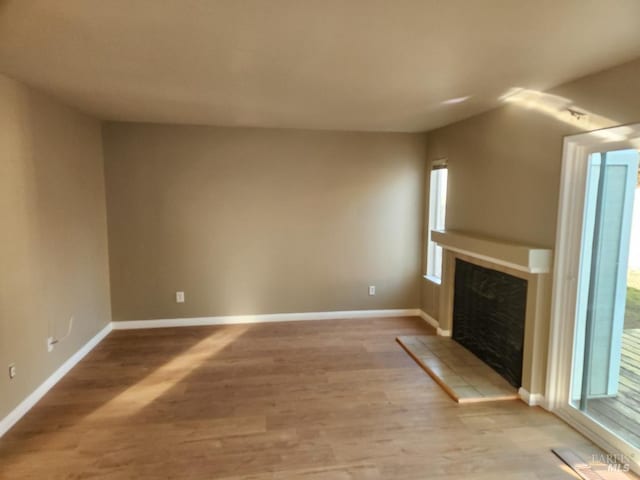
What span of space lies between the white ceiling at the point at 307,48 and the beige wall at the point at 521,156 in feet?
0.50

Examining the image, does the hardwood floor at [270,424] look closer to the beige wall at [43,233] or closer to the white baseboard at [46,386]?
the white baseboard at [46,386]

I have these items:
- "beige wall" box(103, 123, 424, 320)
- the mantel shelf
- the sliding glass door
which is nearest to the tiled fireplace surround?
the mantel shelf

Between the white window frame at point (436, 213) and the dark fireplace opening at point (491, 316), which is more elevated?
the white window frame at point (436, 213)

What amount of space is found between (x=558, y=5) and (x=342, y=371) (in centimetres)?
293

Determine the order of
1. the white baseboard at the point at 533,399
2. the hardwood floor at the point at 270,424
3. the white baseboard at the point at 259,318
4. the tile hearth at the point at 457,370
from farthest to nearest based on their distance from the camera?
the white baseboard at the point at 259,318
the tile hearth at the point at 457,370
the white baseboard at the point at 533,399
the hardwood floor at the point at 270,424

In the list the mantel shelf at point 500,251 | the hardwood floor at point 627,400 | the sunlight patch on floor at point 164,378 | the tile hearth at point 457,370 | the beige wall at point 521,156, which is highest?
the beige wall at point 521,156

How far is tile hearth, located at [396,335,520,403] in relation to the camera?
9.87 ft

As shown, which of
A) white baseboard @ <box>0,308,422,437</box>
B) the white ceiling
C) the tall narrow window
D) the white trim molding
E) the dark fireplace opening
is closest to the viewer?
the white ceiling

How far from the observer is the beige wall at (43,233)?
2576 mm

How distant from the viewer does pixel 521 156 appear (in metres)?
3.04

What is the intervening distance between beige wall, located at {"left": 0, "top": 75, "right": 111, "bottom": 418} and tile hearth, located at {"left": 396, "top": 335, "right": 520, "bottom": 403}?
3.15 meters

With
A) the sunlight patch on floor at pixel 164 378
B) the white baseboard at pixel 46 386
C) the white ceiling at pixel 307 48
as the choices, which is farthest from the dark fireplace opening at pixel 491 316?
the white baseboard at pixel 46 386

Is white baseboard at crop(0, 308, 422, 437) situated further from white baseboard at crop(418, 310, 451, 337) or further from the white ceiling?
the white ceiling

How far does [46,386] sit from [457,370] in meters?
3.37
